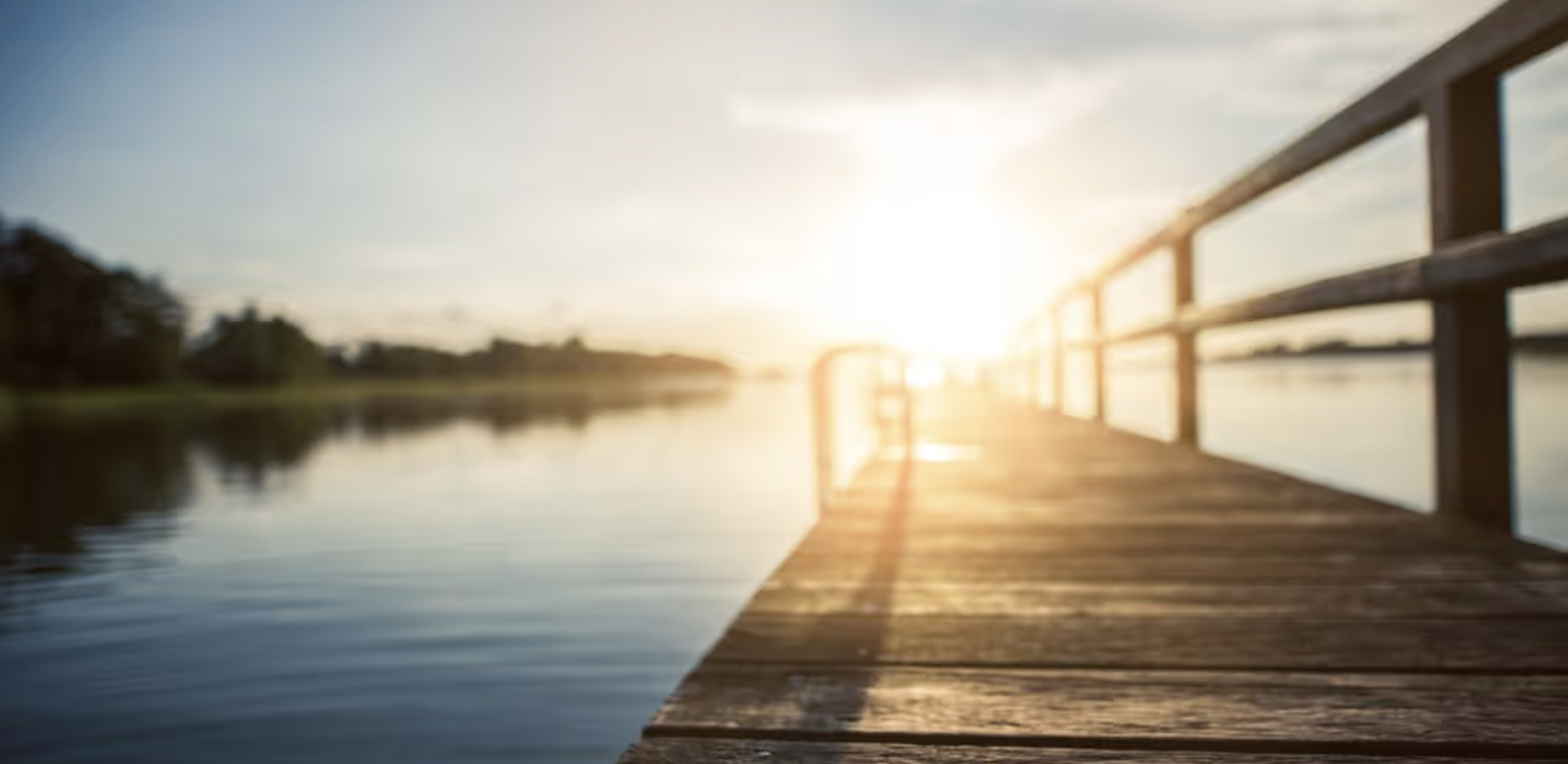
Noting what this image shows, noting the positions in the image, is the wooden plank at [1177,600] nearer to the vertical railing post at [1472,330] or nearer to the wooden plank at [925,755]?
the vertical railing post at [1472,330]

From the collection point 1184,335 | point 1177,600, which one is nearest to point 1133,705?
point 1177,600

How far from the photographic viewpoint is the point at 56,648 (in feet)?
14.9

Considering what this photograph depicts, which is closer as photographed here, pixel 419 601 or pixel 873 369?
pixel 419 601

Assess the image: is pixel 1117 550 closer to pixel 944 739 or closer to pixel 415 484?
pixel 944 739

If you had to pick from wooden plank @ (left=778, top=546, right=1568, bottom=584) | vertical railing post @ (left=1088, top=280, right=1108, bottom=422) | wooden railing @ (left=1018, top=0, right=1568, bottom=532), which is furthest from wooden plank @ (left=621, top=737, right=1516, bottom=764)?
vertical railing post @ (left=1088, top=280, right=1108, bottom=422)

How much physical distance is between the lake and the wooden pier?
1.15m

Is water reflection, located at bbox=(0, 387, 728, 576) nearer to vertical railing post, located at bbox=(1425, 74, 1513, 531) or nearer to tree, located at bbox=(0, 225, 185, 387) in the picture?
vertical railing post, located at bbox=(1425, 74, 1513, 531)

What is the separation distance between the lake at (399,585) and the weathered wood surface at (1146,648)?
→ 141cm

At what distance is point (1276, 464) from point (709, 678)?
36.7ft

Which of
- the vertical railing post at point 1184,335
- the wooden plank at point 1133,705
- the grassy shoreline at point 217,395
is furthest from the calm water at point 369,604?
the grassy shoreline at point 217,395

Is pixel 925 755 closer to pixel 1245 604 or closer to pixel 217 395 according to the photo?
pixel 1245 604

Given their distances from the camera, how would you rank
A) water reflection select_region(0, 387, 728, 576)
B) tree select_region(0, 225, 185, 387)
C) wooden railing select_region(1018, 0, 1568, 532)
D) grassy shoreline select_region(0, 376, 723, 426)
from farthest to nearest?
1. tree select_region(0, 225, 185, 387)
2. grassy shoreline select_region(0, 376, 723, 426)
3. water reflection select_region(0, 387, 728, 576)
4. wooden railing select_region(1018, 0, 1568, 532)

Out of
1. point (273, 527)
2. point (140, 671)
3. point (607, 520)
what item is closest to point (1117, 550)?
point (140, 671)

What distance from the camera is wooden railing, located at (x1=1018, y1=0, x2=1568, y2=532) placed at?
1985 millimetres
